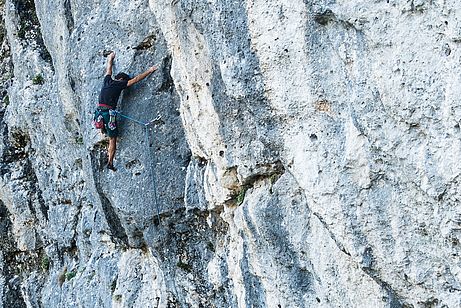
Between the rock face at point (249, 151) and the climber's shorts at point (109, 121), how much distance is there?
0.52 feet

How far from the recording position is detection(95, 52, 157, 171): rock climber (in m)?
10.8

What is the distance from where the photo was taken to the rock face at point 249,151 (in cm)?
623

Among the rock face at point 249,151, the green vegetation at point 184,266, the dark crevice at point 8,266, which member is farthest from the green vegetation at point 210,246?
the dark crevice at point 8,266

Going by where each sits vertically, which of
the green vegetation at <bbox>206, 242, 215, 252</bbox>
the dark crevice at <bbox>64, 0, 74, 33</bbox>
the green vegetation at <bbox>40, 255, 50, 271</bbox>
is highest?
the dark crevice at <bbox>64, 0, 74, 33</bbox>

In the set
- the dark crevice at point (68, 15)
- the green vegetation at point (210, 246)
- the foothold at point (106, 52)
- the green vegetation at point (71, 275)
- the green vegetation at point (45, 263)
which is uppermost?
the dark crevice at point (68, 15)

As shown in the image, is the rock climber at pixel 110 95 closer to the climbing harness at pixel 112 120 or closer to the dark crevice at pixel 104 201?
the climbing harness at pixel 112 120

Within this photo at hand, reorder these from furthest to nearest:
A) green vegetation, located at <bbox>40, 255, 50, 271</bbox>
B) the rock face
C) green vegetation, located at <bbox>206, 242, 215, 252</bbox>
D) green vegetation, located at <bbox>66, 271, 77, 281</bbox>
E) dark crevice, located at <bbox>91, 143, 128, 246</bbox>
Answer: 1. green vegetation, located at <bbox>40, 255, 50, 271</bbox>
2. green vegetation, located at <bbox>66, 271, 77, 281</bbox>
3. dark crevice, located at <bbox>91, 143, 128, 246</bbox>
4. green vegetation, located at <bbox>206, 242, 215, 252</bbox>
5. the rock face

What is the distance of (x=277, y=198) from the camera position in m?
8.30

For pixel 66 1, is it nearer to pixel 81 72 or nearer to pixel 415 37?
pixel 81 72

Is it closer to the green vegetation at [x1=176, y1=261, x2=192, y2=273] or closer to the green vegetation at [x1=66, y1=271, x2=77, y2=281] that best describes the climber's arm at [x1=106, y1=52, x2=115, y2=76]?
the green vegetation at [x1=176, y1=261, x2=192, y2=273]

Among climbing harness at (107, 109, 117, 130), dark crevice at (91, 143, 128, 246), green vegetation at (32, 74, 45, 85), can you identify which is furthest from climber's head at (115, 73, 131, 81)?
green vegetation at (32, 74, 45, 85)

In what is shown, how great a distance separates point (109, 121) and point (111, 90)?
49 centimetres

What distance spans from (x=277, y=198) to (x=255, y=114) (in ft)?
3.34

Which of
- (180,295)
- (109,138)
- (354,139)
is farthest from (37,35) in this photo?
(354,139)
